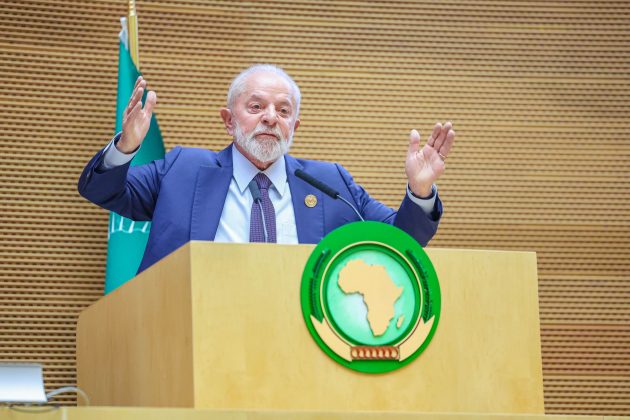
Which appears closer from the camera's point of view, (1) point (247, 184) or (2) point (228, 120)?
(1) point (247, 184)

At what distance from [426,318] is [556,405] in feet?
8.56

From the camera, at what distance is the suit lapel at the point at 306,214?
308 centimetres

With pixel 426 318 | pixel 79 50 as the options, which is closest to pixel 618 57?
pixel 79 50

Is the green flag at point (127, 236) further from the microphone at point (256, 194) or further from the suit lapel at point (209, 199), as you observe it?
the microphone at point (256, 194)

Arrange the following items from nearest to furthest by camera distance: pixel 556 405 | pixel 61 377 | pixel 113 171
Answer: pixel 113 171 → pixel 61 377 → pixel 556 405

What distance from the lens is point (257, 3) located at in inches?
197

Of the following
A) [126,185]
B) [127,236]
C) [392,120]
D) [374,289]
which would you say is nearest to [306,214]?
[126,185]

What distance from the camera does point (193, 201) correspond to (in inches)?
122

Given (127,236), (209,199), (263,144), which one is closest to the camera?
(209,199)

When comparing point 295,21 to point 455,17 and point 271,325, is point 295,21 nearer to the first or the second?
point 455,17

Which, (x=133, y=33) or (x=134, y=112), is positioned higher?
(x=133, y=33)

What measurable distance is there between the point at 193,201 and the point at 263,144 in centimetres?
34

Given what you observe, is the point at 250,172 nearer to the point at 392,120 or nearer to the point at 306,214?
the point at 306,214

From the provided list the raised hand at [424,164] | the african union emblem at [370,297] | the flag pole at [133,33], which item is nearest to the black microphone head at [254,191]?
the raised hand at [424,164]
